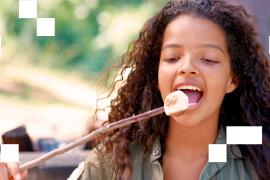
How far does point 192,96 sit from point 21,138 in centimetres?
141

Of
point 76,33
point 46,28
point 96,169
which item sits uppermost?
point 76,33

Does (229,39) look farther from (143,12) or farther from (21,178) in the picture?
(143,12)

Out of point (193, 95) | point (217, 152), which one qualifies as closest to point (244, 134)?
point (217, 152)

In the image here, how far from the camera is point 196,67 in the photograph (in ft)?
5.40

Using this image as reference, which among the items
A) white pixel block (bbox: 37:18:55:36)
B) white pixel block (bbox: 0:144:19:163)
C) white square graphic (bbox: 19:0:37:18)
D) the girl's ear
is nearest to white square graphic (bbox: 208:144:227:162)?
the girl's ear

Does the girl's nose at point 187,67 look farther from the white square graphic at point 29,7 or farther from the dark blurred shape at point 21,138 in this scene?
the dark blurred shape at point 21,138

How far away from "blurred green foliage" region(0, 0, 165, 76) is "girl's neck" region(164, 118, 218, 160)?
1231 mm

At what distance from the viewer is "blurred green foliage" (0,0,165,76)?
3.04 m

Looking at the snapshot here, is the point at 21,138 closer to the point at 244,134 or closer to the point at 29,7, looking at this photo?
the point at 29,7

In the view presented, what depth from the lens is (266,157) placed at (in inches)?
68.3

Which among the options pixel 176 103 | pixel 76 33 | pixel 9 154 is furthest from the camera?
pixel 76 33

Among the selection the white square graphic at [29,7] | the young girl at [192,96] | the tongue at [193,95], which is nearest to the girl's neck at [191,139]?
the young girl at [192,96]

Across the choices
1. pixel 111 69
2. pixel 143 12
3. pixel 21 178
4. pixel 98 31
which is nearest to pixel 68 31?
pixel 98 31

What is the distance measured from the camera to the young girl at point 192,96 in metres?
1.67
